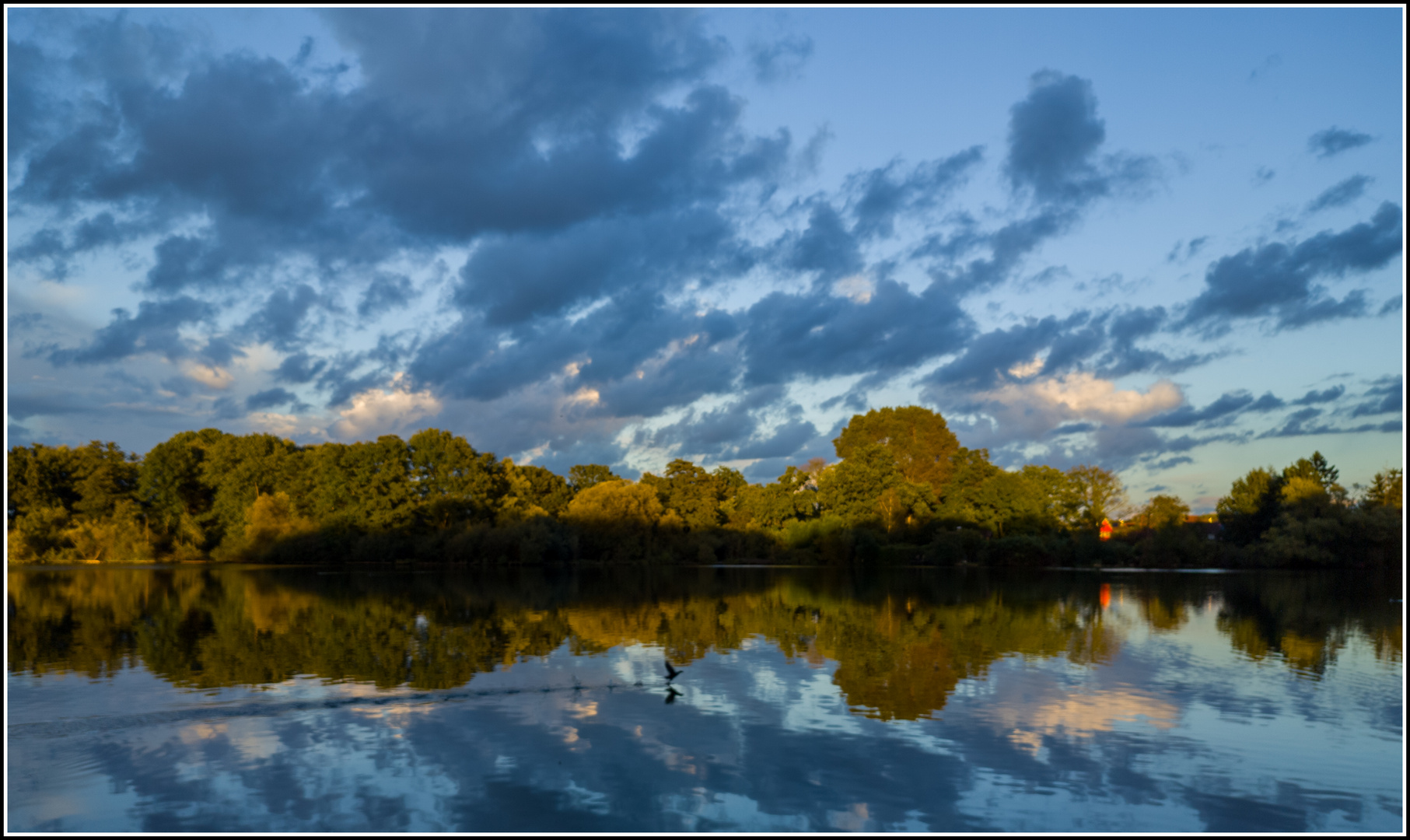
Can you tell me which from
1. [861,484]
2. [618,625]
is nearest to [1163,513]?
[861,484]

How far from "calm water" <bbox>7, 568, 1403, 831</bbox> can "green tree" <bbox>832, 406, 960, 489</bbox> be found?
49384 millimetres

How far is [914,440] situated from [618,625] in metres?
57.2

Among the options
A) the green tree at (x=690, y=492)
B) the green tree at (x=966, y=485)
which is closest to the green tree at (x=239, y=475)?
the green tree at (x=690, y=492)

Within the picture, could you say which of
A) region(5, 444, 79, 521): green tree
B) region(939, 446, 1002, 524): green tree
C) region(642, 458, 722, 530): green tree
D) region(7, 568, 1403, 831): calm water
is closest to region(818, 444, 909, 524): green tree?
region(939, 446, 1002, 524): green tree

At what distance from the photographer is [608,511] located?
7044cm

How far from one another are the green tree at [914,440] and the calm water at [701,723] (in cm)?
4938

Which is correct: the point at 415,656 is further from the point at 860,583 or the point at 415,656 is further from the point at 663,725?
the point at 860,583

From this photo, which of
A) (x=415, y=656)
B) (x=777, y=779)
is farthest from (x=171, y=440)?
(x=777, y=779)

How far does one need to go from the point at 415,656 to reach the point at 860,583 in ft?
104

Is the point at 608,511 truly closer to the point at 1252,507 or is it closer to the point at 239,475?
the point at 239,475

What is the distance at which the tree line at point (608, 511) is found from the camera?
63188 mm

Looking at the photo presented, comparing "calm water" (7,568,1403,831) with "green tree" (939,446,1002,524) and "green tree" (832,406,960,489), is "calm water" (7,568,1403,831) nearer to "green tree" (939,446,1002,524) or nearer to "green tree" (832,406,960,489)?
"green tree" (939,446,1002,524)

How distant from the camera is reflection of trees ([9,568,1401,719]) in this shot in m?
17.3

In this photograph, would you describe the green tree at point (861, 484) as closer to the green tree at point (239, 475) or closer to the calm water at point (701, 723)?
the calm water at point (701, 723)
